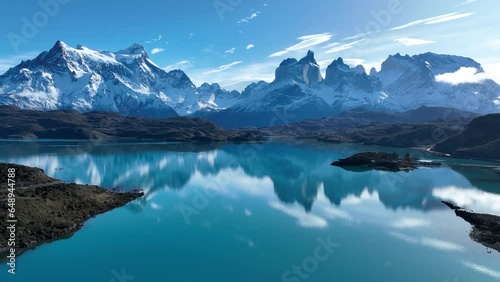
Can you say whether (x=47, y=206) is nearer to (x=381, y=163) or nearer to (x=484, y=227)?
(x=484, y=227)

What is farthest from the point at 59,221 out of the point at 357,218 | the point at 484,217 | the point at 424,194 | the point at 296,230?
the point at 424,194

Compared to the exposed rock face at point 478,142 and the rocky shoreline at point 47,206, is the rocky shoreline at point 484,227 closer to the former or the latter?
the rocky shoreline at point 47,206

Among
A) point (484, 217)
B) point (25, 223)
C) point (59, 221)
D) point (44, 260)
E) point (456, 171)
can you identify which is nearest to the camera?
point (44, 260)

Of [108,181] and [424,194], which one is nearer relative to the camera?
[424,194]

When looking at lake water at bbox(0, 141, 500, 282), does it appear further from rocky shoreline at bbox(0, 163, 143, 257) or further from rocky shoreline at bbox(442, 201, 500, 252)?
rocky shoreline at bbox(0, 163, 143, 257)

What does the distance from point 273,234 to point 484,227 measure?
99.3 feet

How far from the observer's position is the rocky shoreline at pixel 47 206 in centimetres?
4610

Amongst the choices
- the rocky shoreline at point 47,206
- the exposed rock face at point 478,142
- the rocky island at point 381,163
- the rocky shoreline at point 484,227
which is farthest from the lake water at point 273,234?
the exposed rock face at point 478,142

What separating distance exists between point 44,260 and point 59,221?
1126 centimetres

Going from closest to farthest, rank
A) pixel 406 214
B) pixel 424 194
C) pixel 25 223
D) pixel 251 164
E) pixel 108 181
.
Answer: pixel 25 223
pixel 406 214
pixel 424 194
pixel 108 181
pixel 251 164

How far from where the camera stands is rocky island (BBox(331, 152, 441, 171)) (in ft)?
405

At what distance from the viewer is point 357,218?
62750mm

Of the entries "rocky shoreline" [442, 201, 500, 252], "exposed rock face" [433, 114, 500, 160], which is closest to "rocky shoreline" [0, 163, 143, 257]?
"rocky shoreline" [442, 201, 500, 252]

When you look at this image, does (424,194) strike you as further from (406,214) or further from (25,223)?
(25,223)
